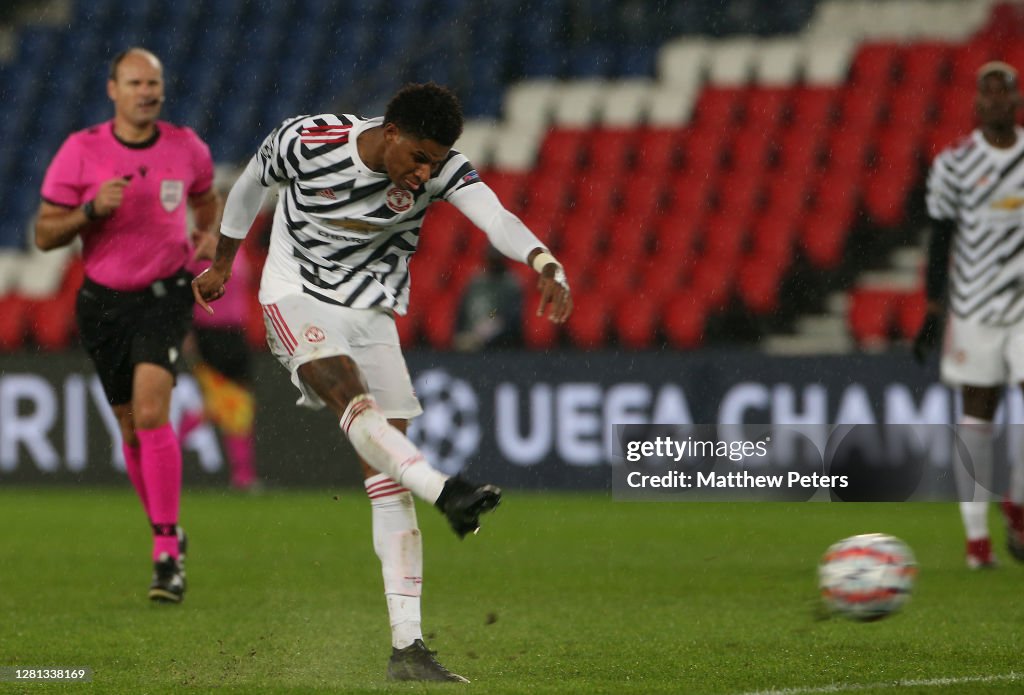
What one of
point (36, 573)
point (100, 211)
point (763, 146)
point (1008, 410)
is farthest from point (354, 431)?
point (763, 146)

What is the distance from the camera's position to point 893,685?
4809mm

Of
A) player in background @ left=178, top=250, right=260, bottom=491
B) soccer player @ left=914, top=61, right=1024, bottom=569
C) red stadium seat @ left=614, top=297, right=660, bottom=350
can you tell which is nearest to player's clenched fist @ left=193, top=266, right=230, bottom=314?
soccer player @ left=914, top=61, right=1024, bottom=569

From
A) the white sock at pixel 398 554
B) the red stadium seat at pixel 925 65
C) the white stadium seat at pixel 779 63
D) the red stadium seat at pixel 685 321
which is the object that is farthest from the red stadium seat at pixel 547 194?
the white sock at pixel 398 554

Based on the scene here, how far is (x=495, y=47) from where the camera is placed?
1703cm

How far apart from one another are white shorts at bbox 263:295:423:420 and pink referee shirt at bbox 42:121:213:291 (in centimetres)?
197

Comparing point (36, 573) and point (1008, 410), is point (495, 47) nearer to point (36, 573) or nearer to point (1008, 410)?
point (1008, 410)

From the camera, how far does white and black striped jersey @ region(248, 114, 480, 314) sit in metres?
5.25

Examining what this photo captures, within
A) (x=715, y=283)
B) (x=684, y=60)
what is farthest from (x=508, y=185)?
(x=715, y=283)

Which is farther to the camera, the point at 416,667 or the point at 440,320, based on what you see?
the point at 440,320

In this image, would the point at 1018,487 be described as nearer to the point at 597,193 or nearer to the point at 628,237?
the point at 628,237

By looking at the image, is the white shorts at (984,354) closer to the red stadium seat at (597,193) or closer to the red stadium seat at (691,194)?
the red stadium seat at (691,194)

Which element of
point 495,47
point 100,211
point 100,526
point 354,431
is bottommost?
point 100,526

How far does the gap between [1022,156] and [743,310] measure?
18.0 feet

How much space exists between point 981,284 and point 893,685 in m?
3.68
